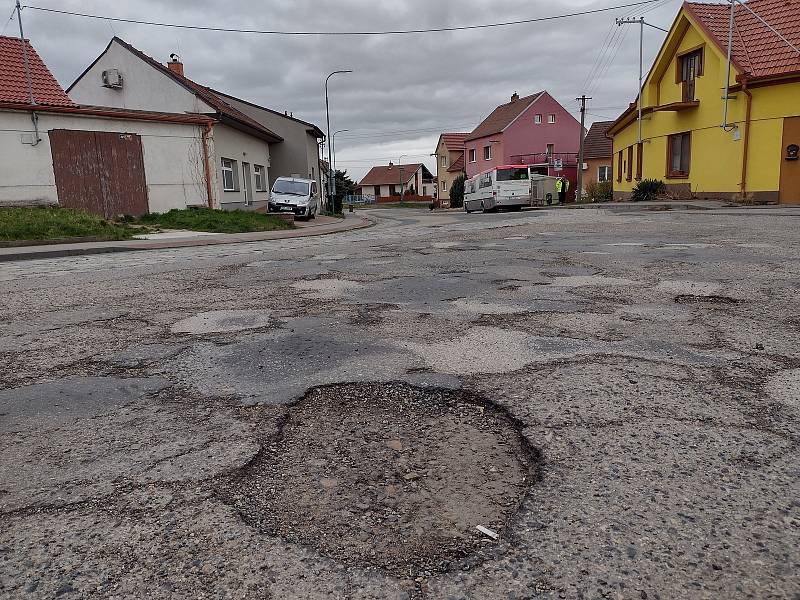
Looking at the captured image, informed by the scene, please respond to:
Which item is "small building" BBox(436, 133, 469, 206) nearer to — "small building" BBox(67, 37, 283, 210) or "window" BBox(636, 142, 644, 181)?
"window" BBox(636, 142, 644, 181)

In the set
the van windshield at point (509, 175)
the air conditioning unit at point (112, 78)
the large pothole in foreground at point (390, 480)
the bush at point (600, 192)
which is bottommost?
the large pothole in foreground at point (390, 480)

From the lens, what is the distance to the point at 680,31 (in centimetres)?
2559

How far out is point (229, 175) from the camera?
986 inches

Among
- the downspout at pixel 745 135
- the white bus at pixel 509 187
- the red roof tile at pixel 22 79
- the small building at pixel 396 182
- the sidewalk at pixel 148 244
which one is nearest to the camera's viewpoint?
the sidewalk at pixel 148 244

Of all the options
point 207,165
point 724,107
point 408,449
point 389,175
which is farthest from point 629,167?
point 389,175

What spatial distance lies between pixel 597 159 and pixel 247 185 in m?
32.6

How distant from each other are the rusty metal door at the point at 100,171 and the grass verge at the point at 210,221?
83cm

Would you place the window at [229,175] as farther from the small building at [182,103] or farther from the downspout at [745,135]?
the downspout at [745,135]

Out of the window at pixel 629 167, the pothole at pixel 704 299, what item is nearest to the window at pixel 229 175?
the window at pixel 629 167

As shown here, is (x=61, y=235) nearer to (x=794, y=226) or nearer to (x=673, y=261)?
(x=673, y=261)

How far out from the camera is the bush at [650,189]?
2702 centimetres

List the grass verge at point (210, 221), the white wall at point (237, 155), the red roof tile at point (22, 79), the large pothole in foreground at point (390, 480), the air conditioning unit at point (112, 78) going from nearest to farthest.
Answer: the large pothole in foreground at point (390, 480) < the red roof tile at point (22, 79) < the grass verge at point (210, 221) < the white wall at point (237, 155) < the air conditioning unit at point (112, 78)

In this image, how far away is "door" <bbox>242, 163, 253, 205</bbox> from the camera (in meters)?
27.1

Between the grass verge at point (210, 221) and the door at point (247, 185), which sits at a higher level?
the door at point (247, 185)
